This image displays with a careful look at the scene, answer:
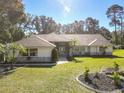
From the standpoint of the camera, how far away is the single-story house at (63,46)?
36.2m

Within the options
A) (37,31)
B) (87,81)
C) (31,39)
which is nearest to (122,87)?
(87,81)

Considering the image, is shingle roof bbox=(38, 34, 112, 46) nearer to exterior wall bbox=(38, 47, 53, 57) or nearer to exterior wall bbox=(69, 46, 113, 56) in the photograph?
exterior wall bbox=(69, 46, 113, 56)

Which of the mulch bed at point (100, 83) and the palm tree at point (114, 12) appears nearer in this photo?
the mulch bed at point (100, 83)

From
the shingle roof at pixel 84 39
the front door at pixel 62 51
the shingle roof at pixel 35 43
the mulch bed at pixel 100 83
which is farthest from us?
the shingle roof at pixel 84 39

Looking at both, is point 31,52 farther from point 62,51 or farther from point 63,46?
point 62,51

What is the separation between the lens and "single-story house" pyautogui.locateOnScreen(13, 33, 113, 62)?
119 feet

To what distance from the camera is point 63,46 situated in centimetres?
4575

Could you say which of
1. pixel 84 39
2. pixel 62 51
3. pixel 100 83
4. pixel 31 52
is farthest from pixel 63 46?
pixel 100 83

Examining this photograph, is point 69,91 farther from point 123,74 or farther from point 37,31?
point 37,31

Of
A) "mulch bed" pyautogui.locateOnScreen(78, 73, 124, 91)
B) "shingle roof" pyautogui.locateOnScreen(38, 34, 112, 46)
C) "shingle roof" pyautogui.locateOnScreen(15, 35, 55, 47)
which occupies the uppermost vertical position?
"shingle roof" pyautogui.locateOnScreen(38, 34, 112, 46)

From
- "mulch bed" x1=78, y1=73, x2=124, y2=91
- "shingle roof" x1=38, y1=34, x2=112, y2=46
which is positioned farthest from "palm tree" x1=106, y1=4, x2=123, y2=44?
"mulch bed" x1=78, y1=73, x2=124, y2=91

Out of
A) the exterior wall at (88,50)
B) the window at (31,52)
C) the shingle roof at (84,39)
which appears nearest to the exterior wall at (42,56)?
the window at (31,52)

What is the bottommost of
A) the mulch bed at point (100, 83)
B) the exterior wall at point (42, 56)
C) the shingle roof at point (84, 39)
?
the mulch bed at point (100, 83)

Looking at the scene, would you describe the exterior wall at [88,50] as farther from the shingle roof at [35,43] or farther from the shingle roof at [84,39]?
the shingle roof at [35,43]
